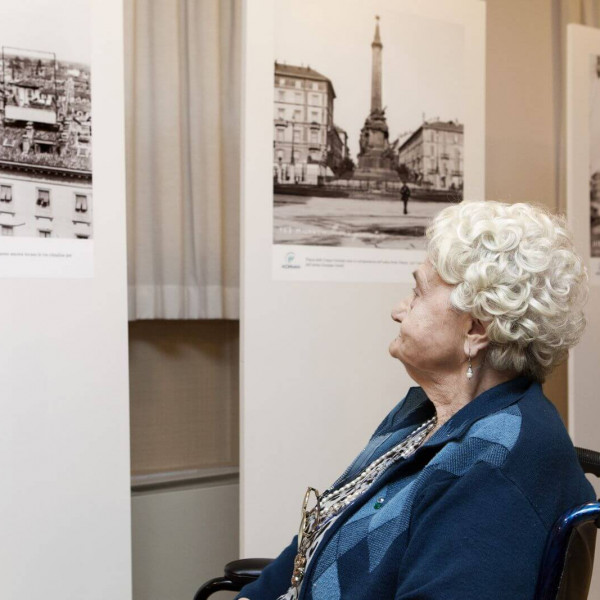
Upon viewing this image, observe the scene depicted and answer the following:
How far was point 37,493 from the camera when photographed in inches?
80.7

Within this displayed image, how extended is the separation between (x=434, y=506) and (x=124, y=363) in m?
1.25

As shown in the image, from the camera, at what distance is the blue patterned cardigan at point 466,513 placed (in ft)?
3.64

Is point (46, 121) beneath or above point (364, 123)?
beneath

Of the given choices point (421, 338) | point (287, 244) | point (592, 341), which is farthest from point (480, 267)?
point (592, 341)

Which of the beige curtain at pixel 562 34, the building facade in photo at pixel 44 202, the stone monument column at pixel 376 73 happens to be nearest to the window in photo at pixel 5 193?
the building facade in photo at pixel 44 202

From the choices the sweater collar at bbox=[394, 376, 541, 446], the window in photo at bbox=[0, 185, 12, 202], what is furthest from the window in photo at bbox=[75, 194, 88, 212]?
the sweater collar at bbox=[394, 376, 541, 446]

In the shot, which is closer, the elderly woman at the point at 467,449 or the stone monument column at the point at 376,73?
the elderly woman at the point at 467,449

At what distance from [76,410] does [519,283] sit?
4.53 feet

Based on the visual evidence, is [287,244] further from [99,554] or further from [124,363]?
[99,554]

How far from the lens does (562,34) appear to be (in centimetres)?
363

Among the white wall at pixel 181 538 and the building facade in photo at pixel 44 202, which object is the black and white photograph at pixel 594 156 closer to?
the white wall at pixel 181 538

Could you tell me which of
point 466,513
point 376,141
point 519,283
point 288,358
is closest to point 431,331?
point 519,283

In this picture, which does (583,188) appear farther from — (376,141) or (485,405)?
(485,405)

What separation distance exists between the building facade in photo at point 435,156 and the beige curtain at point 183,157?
28.6 inches
